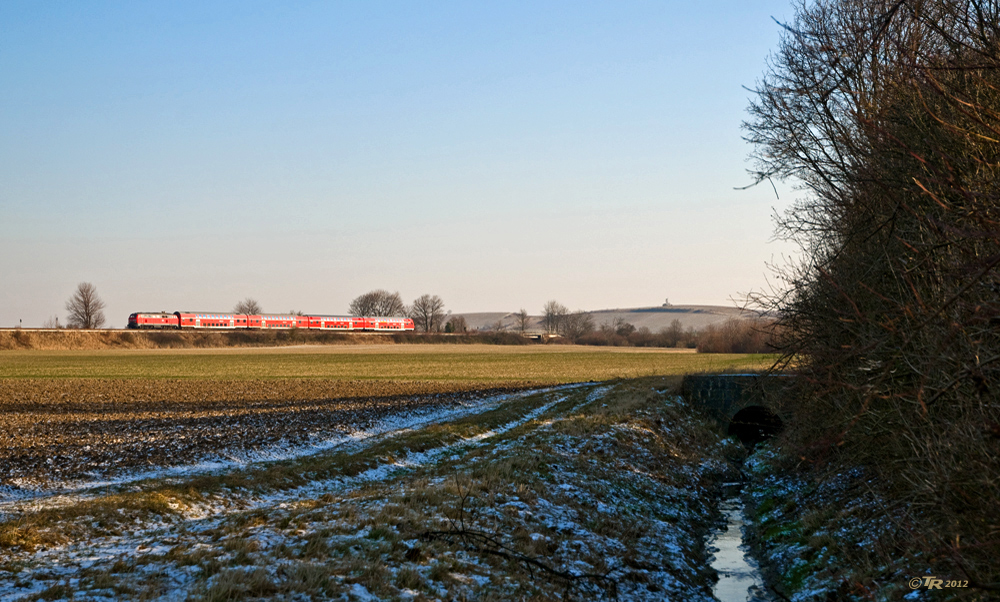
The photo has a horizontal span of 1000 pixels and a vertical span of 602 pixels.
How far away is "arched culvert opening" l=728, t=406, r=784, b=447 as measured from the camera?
29875mm

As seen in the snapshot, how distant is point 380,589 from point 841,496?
9.84 metres

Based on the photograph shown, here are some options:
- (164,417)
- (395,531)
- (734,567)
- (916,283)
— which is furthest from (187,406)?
(916,283)

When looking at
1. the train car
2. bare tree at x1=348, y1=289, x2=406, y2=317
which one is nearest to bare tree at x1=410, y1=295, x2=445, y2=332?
bare tree at x1=348, y1=289, x2=406, y2=317

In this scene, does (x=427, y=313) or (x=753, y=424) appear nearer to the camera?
(x=753, y=424)

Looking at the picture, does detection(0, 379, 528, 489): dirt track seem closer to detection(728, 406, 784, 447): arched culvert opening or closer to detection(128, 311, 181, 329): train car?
detection(728, 406, 784, 447): arched culvert opening

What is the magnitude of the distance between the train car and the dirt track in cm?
7331

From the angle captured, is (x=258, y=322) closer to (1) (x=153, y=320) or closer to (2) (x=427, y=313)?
(1) (x=153, y=320)

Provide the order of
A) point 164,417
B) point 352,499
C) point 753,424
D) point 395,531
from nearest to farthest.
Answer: point 395,531, point 352,499, point 164,417, point 753,424

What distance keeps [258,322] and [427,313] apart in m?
79.6

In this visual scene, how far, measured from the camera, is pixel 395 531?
1059 cm

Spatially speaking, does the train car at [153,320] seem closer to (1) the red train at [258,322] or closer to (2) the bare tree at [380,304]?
(1) the red train at [258,322]

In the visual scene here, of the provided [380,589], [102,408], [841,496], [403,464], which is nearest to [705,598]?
[841,496]

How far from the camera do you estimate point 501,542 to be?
11016 millimetres

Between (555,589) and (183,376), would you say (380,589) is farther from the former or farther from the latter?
(183,376)
